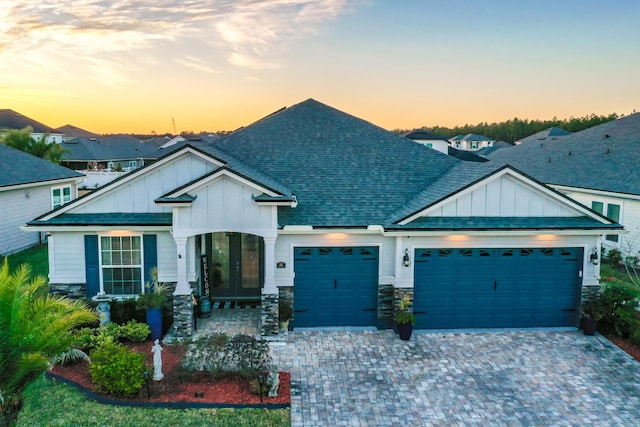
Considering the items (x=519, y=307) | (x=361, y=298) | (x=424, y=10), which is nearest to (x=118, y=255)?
(x=361, y=298)

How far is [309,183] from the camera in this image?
14.5m

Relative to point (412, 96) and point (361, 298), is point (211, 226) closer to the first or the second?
point (361, 298)

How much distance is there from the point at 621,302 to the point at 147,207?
13.4 m

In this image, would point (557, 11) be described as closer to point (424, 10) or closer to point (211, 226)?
point (424, 10)

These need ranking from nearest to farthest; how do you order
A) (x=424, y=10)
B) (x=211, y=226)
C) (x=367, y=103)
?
(x=211, y=226) < (x=424, y=10) < (x=367, y=103)

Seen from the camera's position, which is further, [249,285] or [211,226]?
[249,285]

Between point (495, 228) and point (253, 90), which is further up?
point (253, 90)

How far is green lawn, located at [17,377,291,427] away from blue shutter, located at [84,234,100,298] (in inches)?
166

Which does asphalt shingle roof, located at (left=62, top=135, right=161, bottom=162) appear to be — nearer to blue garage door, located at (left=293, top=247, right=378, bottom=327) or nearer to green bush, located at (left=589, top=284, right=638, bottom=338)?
blue garage door, located at (left=293, top=247, right=378, bottom=327)

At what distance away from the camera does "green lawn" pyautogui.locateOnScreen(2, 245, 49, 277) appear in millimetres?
18234

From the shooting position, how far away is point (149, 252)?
12.7 meters

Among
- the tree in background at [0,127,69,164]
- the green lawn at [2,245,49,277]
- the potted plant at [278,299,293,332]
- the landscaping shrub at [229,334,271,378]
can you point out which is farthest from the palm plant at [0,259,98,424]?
the tree in background at [0,127,69,164]

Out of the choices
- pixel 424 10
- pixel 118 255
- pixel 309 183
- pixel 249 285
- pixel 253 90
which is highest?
pixel 424 10

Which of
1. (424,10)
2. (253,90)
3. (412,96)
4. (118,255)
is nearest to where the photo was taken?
(118,255)
